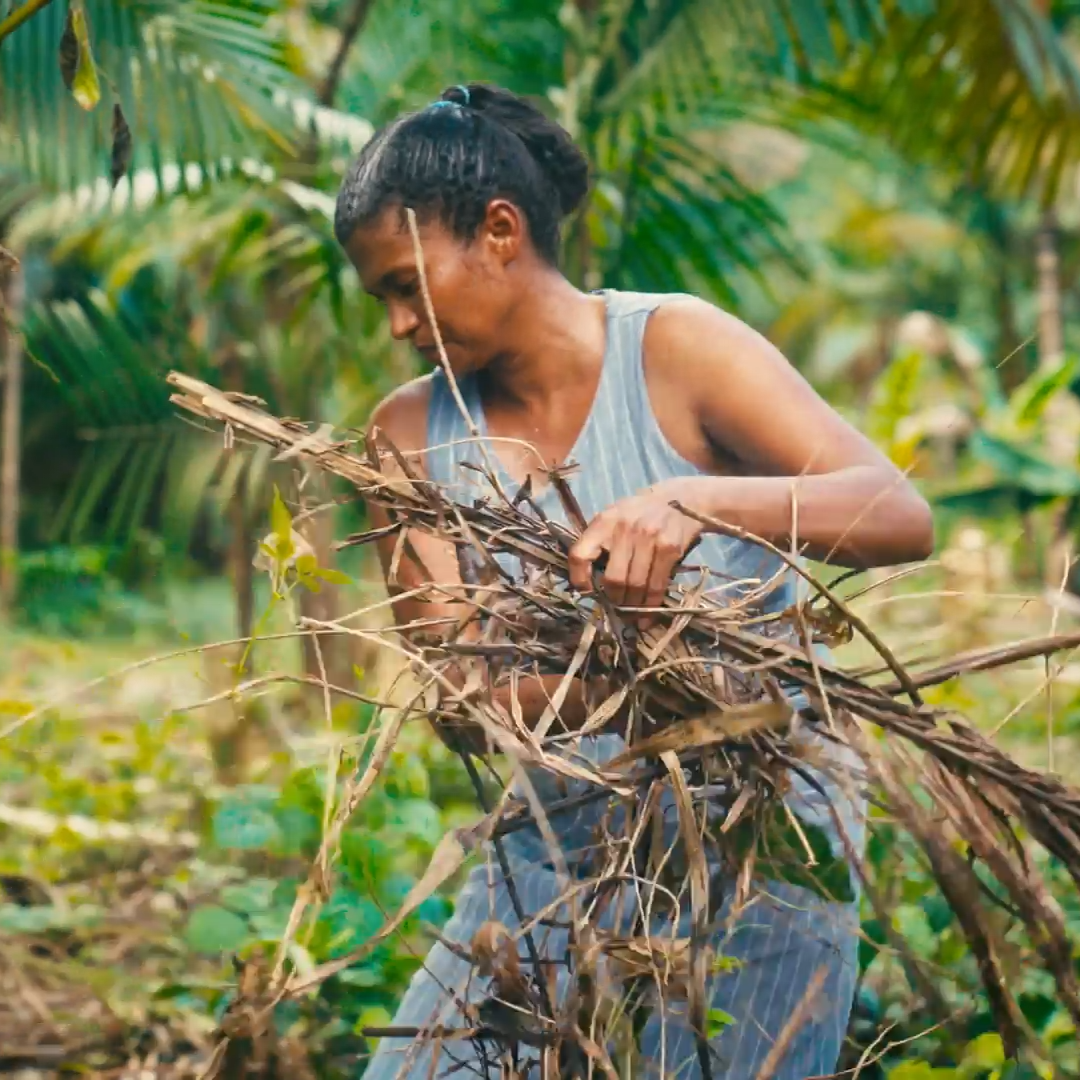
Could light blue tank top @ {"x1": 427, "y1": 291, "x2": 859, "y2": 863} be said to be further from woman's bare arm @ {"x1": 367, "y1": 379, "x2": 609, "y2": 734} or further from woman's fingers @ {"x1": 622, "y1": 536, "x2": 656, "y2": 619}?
woman's fingers @ {"x1": 622, "y1": 536, "x2": 656, "y2": 619}

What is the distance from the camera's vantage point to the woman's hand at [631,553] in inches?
49.6

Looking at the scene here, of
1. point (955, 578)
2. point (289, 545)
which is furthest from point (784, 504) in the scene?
point (955, 578)

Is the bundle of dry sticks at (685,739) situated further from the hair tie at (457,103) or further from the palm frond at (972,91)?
the palm frond at (972,91)

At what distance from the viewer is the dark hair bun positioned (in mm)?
1865

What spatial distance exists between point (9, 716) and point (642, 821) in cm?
289

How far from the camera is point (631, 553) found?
126 cm

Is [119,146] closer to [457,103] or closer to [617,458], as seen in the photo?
[457,103]

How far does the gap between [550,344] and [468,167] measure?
22 cm

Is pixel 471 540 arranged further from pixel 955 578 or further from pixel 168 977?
pixel 955 578

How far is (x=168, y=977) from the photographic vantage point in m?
2.89

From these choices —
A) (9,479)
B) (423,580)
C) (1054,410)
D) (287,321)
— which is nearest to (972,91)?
(287,321)

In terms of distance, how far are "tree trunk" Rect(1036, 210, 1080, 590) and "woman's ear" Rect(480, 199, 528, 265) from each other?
14.7ft

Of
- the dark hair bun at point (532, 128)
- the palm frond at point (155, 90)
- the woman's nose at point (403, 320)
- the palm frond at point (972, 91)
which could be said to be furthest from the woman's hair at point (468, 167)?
the palm frond at point (972, 91)

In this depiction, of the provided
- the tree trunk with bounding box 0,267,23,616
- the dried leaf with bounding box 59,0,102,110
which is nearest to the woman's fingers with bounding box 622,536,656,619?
the dried leaf with bounding box 59,0,102,110
